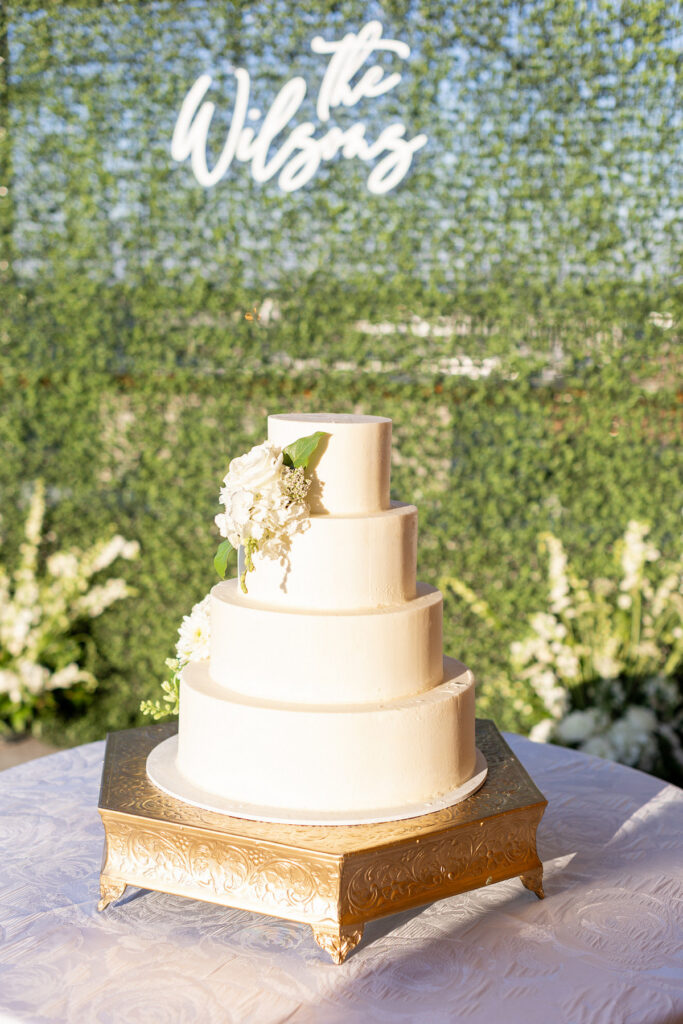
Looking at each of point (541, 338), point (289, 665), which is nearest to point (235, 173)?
point (541, 338)

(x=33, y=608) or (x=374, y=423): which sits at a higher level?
(x=374, y=423)

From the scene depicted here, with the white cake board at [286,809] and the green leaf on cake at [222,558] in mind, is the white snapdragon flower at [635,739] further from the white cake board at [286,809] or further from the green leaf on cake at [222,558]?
the green leaf on cake at [222,558]

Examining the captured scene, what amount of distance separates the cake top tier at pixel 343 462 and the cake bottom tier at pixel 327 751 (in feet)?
1.55

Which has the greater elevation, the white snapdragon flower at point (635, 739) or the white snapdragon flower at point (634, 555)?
the white snapdragon flower at point (634, 555)

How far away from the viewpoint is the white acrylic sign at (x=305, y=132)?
4.72 m

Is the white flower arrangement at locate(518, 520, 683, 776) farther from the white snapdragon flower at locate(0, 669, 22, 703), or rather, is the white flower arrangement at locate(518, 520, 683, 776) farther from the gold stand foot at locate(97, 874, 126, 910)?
the gold stand foot at locate(97, 874, 126, 910)

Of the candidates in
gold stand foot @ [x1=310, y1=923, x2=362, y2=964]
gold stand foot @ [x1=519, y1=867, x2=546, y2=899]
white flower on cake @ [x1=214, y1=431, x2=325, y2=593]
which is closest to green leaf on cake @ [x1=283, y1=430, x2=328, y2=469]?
white flower on cake @ [x1=214, y1=431, x2=325, y2=593]

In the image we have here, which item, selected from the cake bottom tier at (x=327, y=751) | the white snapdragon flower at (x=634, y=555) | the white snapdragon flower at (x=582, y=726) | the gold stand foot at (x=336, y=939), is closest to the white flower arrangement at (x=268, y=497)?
the cake bottom tier at (x=327, y=751)

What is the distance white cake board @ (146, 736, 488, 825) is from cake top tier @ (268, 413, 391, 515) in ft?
2.24

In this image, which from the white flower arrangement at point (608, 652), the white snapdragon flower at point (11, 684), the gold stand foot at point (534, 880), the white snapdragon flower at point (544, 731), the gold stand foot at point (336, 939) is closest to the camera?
the gold stand foot at point (336, 939)

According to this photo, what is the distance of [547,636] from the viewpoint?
4738 mm

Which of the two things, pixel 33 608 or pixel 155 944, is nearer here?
pixel 155 944

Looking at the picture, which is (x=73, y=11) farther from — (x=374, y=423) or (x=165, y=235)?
(x=374, y=423)

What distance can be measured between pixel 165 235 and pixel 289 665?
3.36 m
